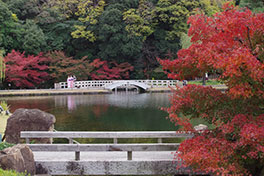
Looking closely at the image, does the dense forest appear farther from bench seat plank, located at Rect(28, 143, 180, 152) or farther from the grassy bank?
bench seat plank, located at Rect(28, 143, 180, 152)

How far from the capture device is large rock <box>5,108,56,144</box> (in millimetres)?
8938

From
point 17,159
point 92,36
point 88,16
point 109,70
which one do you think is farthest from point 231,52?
point 88,16

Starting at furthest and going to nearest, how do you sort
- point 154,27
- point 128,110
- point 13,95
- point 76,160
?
point 154,27, point 13,95, point 128,110, point 76,160

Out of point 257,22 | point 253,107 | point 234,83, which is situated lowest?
point 253,107

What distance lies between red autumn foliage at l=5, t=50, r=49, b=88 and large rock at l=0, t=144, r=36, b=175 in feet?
83.5

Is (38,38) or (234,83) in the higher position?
(38,38)

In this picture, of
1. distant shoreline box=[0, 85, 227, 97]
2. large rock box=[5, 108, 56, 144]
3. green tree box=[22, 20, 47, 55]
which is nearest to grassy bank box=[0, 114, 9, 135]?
large rock box=[5, 108, 56, 144]

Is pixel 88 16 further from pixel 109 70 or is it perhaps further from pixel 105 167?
pixel 105 167

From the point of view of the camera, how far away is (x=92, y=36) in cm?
3750

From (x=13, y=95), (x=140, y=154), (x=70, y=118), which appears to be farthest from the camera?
(x=13, y=95)

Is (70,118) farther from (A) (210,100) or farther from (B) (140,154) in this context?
(A) (210,100)

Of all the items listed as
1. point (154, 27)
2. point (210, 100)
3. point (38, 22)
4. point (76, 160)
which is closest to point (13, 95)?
point (38, 22)

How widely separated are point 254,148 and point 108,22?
33170 millimetres

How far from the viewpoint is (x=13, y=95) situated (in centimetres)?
2816
